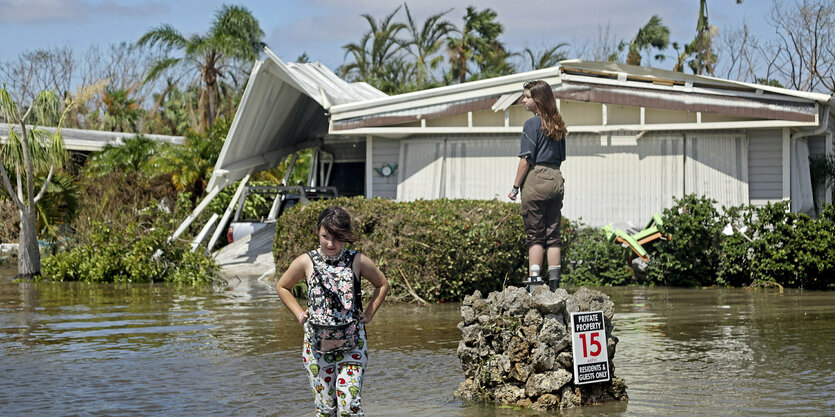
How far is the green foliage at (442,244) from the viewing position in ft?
43.1

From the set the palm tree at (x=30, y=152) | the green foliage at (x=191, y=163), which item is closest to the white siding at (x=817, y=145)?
the green foliage at (x=191, y=163)

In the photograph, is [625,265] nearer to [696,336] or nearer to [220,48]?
[696,336]

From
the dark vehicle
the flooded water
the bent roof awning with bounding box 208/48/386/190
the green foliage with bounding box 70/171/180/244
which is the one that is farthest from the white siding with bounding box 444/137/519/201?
the green foliage with bounding box 70/171/180/244

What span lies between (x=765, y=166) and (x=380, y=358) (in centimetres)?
1061

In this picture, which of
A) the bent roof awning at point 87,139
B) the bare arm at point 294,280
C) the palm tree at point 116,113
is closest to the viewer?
the bare arm at point 294,280

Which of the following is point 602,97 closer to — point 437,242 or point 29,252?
point 437,242

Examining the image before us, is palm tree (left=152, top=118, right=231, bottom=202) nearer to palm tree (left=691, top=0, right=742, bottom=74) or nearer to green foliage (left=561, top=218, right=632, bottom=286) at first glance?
green foliage (left=561, top=218, right=632, bottom=286)

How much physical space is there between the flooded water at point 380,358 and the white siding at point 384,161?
5.57 m

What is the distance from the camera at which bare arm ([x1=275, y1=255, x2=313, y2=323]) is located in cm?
570

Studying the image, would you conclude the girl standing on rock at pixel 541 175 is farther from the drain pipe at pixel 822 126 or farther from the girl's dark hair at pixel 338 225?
the drain pipe at pixel 822 126

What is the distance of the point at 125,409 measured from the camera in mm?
7094

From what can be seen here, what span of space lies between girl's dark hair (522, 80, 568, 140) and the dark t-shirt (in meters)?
0.07

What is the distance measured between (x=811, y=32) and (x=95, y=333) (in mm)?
38116

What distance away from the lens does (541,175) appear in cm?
862
